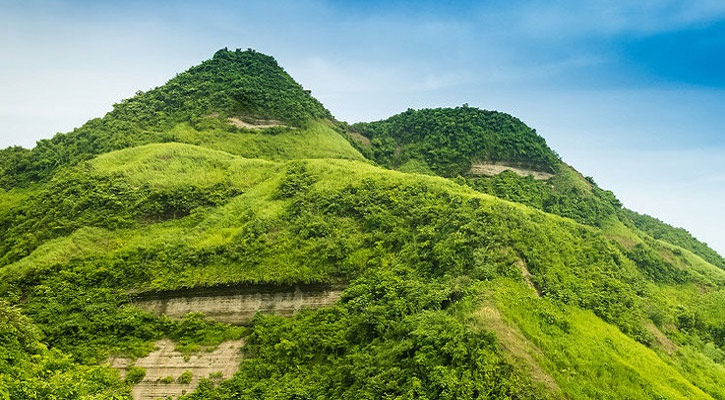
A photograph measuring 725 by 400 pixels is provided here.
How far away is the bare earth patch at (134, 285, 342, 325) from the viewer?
26469 millimetres

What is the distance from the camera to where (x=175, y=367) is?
78.0ft

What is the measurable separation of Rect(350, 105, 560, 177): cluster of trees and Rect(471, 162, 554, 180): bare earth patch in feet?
2.01

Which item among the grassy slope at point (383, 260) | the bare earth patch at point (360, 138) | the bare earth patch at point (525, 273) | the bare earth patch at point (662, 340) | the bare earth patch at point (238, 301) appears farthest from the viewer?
the bare earth patch at point (360, 138)

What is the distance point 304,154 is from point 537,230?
26.6m

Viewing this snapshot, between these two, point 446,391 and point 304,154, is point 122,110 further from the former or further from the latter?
point 446,391

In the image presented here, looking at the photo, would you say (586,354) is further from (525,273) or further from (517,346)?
(525,273)

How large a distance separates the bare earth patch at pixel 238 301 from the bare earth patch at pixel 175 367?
6.53 ft

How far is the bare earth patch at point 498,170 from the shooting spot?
52500 mm

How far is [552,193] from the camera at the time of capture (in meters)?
48.8

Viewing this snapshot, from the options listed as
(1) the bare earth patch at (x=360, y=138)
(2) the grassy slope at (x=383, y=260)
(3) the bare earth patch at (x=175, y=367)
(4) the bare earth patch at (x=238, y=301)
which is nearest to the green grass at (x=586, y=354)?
(2) the grassy slope at (x=383, y=260)

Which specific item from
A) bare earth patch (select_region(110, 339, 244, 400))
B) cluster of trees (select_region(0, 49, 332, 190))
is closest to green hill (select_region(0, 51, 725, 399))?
bare earth patch (select_region(110, 339, 244, 400))

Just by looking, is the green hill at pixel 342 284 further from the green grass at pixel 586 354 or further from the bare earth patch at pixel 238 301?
the bare earth patch at pixel 238 301

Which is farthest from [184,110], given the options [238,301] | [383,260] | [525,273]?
[525,273]

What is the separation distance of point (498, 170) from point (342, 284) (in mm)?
31007
